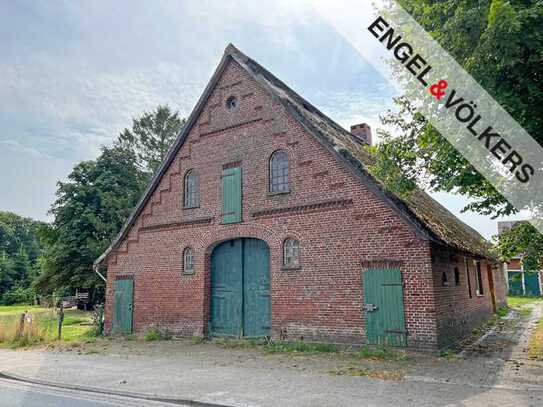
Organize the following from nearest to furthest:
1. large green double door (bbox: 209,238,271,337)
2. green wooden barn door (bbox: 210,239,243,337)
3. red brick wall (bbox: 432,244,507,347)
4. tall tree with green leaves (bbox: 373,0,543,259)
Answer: tall tree with green leaves (bbox: 373,0,543,259) < red brick wall (bbox: 432,244,507,347) < large green double door (bbox: 209,238,271,337) < green wooden barn door (bbox: 210,239,243,337)

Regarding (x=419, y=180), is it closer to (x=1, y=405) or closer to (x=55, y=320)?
(x=1, y=405)

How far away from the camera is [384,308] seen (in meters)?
10.9

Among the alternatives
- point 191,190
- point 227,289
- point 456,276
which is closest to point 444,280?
point 456,276

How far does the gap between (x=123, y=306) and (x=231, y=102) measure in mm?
8636

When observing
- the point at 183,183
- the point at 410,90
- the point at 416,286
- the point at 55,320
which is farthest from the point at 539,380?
the point at 55,320

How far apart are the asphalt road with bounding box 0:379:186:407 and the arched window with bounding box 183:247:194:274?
6.80 metres

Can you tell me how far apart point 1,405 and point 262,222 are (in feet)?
26.8

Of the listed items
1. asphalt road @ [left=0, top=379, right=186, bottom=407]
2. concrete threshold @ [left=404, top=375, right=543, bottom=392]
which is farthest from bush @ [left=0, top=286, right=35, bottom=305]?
concrete threshold @ [left=404, top=375, right=543, bottom=392]

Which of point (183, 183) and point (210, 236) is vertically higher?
point (183, 183)

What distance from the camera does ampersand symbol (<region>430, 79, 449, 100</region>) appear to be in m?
8.05

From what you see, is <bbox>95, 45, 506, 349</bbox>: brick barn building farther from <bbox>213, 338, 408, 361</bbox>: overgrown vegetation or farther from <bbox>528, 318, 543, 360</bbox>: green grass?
<bbox>528, 318, 543, 360</bbox>: green grass

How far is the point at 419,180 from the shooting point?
1036 centimetres

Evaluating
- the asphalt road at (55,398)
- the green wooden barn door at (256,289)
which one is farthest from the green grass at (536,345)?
the asphalt road at (55,398)

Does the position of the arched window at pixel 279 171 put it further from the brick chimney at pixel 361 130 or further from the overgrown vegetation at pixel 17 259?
the overgrown vegetation at pixel 17 259
